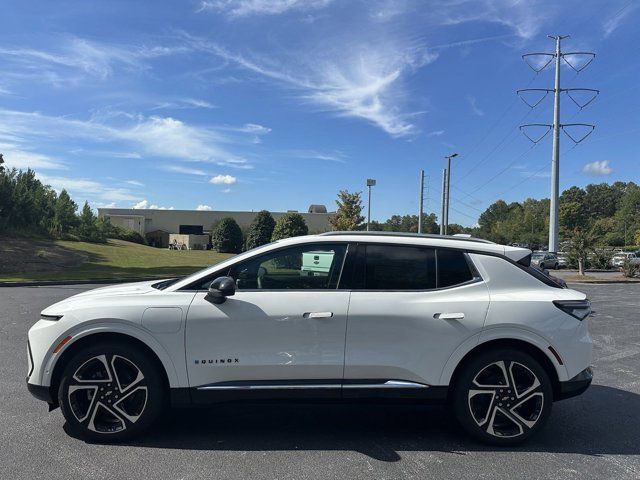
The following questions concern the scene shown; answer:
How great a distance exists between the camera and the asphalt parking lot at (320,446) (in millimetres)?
3594

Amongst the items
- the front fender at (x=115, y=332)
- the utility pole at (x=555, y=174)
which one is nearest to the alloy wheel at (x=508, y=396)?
the front fender at (x=115, y=332)

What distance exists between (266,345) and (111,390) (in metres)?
1.30

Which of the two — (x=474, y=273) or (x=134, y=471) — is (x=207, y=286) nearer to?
(x=134, y=471)

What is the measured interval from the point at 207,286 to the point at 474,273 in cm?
227

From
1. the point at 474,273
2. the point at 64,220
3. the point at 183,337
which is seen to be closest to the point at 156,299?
the point at 183,337

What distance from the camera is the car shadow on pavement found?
405 centimetres

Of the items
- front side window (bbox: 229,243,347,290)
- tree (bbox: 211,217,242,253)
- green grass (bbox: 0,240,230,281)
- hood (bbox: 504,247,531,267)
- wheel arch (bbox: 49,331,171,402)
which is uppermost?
tree (bbox: 211,217,242,253)

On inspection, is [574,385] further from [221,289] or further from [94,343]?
[94,343]

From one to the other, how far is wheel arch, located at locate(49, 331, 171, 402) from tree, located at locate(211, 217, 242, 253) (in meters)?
49.2

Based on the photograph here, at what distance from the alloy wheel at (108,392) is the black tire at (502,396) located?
2.60 m

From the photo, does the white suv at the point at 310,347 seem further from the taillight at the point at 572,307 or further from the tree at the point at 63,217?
the tree at the point at 63,217

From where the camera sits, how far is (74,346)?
4.02 meters

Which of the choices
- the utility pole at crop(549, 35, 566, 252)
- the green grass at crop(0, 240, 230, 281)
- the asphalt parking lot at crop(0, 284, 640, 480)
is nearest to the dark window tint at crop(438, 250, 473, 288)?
the asphalt parking lot at crop(0, 284, 640, 480)

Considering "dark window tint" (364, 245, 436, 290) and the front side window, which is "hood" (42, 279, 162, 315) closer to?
the front side window
